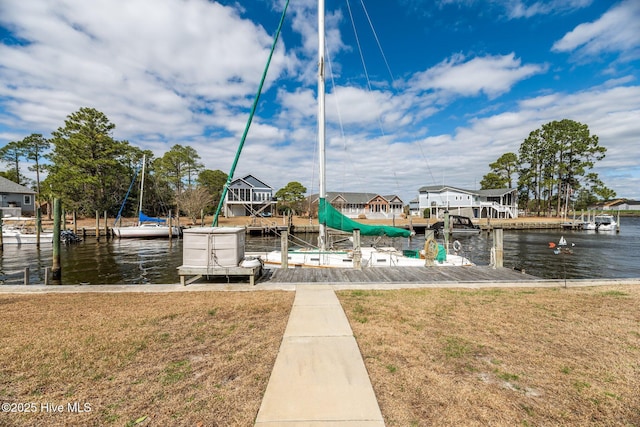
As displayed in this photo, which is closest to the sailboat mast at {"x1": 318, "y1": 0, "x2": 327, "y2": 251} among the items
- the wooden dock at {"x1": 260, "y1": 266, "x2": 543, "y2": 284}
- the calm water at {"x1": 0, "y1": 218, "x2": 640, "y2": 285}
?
the wooden dock at {"x1": 260, "y1": 266, "x2": 543, "y2": 284}

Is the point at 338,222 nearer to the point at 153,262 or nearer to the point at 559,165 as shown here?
the point at 153,262

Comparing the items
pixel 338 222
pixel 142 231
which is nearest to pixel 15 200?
pixel 142 231

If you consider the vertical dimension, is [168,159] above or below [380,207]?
above

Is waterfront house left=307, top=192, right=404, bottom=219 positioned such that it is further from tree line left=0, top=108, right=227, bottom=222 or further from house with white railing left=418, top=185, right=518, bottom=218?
tree line left=0, top=108, right=227, bottom=222

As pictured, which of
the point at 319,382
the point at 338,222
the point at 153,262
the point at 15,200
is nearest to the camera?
the point at 319,382

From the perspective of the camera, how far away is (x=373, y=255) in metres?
14.8

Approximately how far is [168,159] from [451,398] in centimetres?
6476

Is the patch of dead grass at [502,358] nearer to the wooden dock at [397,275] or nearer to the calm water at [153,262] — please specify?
the wooden dock at [397,275]

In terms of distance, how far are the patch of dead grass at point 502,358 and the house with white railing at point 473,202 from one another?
59352 mm

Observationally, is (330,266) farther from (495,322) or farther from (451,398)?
(451,398)

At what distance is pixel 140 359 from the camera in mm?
4684

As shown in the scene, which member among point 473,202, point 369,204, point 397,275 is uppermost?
point 473,202

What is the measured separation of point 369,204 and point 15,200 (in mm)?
66583

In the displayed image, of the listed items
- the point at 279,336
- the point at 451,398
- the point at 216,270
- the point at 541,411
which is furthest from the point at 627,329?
the point at 216,270
